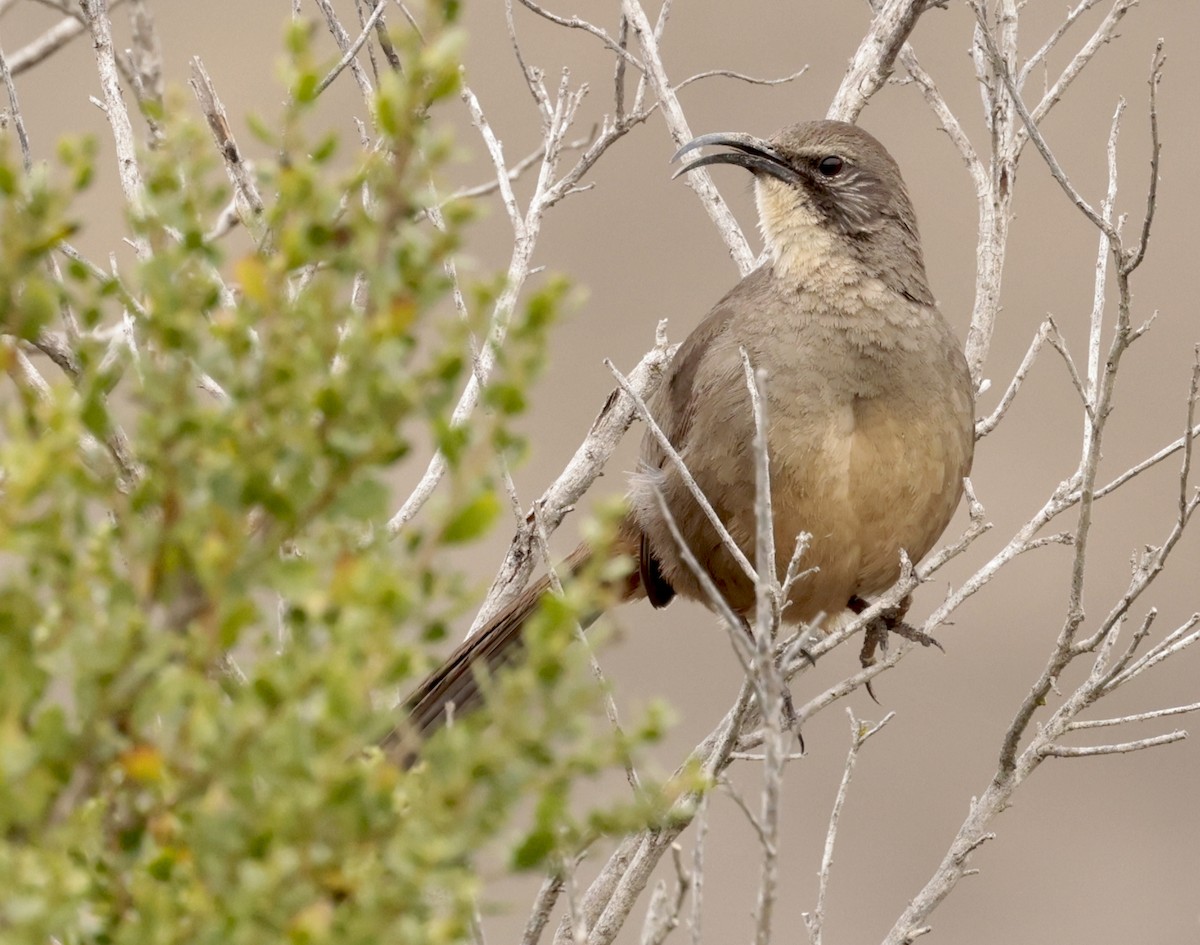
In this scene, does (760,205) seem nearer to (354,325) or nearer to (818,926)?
(818,926)

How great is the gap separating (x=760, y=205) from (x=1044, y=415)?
21.2 feet

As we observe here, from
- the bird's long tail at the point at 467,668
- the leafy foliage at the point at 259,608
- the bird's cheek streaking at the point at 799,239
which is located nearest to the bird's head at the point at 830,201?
the bird's cheek streaking at the point at 799,239

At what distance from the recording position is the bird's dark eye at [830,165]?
4164 mm

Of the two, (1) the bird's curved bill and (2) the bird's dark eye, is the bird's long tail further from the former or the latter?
(2) the bird's dark eye

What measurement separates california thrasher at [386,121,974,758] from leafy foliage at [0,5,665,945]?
2262mm

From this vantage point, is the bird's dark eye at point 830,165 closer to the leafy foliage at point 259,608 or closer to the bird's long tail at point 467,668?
the bird's long tail at point 467,668

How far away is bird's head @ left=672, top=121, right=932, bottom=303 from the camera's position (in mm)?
4078

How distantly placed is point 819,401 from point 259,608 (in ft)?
8.65

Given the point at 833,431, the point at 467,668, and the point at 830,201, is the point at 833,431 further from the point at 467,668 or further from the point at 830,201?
the point at 467,668

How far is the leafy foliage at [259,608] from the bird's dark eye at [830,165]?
291 cm

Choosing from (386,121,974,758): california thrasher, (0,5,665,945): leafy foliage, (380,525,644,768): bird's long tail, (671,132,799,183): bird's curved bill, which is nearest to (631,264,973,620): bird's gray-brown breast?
(386,121,974,758): california thrasher

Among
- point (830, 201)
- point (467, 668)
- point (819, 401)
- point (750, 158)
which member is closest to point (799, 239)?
point (830, 201)

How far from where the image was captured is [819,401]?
3.82 metres

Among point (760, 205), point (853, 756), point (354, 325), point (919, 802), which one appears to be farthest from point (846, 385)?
point (919, 802)
